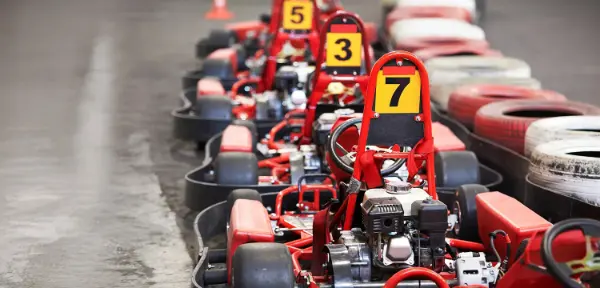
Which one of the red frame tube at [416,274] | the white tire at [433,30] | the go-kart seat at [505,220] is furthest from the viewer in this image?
A: the white tire at [433,30]

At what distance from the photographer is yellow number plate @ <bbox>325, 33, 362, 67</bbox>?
5.46m

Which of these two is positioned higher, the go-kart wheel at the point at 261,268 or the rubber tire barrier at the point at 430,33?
the rubber tire barrier at the point at 430,33

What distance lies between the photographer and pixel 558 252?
9.41 ft

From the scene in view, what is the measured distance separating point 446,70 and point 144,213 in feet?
8.35

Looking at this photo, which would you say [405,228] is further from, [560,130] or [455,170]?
[560,130]

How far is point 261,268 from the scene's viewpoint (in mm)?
3389

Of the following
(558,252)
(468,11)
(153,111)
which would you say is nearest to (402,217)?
(558,252)

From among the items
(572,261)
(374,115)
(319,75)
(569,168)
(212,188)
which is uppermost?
(374,115)

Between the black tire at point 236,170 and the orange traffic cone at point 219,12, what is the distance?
7476mm

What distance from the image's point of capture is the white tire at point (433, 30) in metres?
8.50

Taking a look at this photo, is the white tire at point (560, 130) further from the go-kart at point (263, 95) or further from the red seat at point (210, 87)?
the red seat at point (210, 87)

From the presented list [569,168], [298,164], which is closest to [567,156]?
[569,168]

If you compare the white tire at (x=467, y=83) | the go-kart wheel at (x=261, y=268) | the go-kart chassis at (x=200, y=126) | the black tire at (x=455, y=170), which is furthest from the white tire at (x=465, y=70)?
the go-kart wheel at (x=261, y=268)

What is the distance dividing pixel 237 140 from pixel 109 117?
2394 mm
